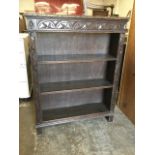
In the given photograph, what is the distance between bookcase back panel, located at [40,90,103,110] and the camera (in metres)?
2.01

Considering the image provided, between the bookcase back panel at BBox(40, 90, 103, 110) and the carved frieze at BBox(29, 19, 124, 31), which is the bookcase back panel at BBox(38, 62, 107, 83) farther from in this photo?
the carved frieze at BBox(29, 19, 124, 31)

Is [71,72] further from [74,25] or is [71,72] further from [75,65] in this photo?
[74,25]

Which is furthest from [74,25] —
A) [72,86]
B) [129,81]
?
[129,81]

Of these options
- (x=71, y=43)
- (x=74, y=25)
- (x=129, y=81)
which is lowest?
(x=129, y=81)

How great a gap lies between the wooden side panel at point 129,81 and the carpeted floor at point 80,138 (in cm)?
15

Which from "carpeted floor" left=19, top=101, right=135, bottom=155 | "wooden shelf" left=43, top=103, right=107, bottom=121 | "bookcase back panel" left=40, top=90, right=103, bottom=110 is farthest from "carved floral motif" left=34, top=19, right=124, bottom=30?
"carpeted floor" left=19, top=101, right=135, bottom=155

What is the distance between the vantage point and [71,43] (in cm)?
183

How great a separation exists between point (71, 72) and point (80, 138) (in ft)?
2.53

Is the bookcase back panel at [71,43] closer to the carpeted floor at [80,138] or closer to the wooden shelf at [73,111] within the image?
the wooden shelf at [73,111]

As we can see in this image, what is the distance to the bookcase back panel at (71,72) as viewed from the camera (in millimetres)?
1855

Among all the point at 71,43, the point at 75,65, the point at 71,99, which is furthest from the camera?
the point at 71,99
